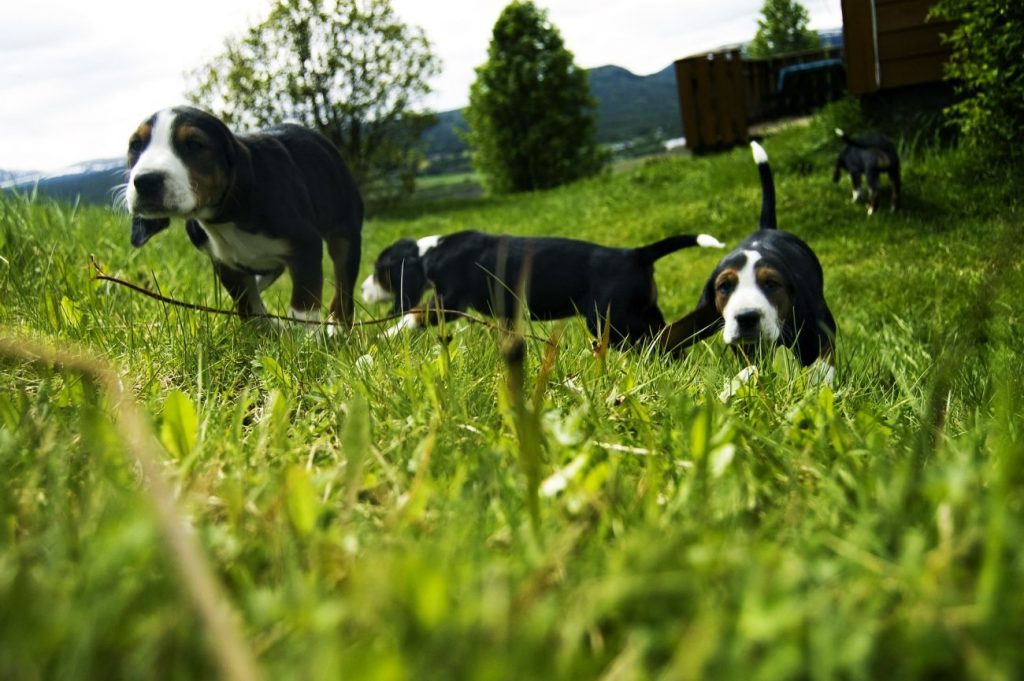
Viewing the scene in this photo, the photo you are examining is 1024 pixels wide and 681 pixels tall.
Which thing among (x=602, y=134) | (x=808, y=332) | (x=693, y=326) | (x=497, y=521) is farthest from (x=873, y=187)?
(x=602, y=134)

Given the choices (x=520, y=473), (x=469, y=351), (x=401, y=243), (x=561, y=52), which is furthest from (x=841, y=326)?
(x=561, y=52)

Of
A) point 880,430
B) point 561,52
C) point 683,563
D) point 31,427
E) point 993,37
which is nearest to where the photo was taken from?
point 683,563

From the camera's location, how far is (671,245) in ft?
16.0

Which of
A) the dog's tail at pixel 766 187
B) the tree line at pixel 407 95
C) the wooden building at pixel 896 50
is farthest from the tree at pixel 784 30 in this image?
the dog's tail at pixel 766 187

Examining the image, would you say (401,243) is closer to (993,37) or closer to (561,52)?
(993,37)

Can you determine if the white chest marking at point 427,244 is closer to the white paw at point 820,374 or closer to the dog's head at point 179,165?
the dog's head at point 179,165

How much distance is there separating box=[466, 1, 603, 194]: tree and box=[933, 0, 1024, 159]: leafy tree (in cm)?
2142

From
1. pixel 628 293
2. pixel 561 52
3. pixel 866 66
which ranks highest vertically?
pixel 561 52

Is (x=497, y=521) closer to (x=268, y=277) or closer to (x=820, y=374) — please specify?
(x=820, y=374)

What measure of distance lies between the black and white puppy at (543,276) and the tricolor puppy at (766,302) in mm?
317

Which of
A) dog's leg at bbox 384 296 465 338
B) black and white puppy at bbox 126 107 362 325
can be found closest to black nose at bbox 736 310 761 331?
dog's leg at bbox 384 296 465 338

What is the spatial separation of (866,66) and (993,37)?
8.00ft

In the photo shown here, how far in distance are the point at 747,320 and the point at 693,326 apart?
0.51 m

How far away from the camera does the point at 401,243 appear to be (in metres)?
5.79
